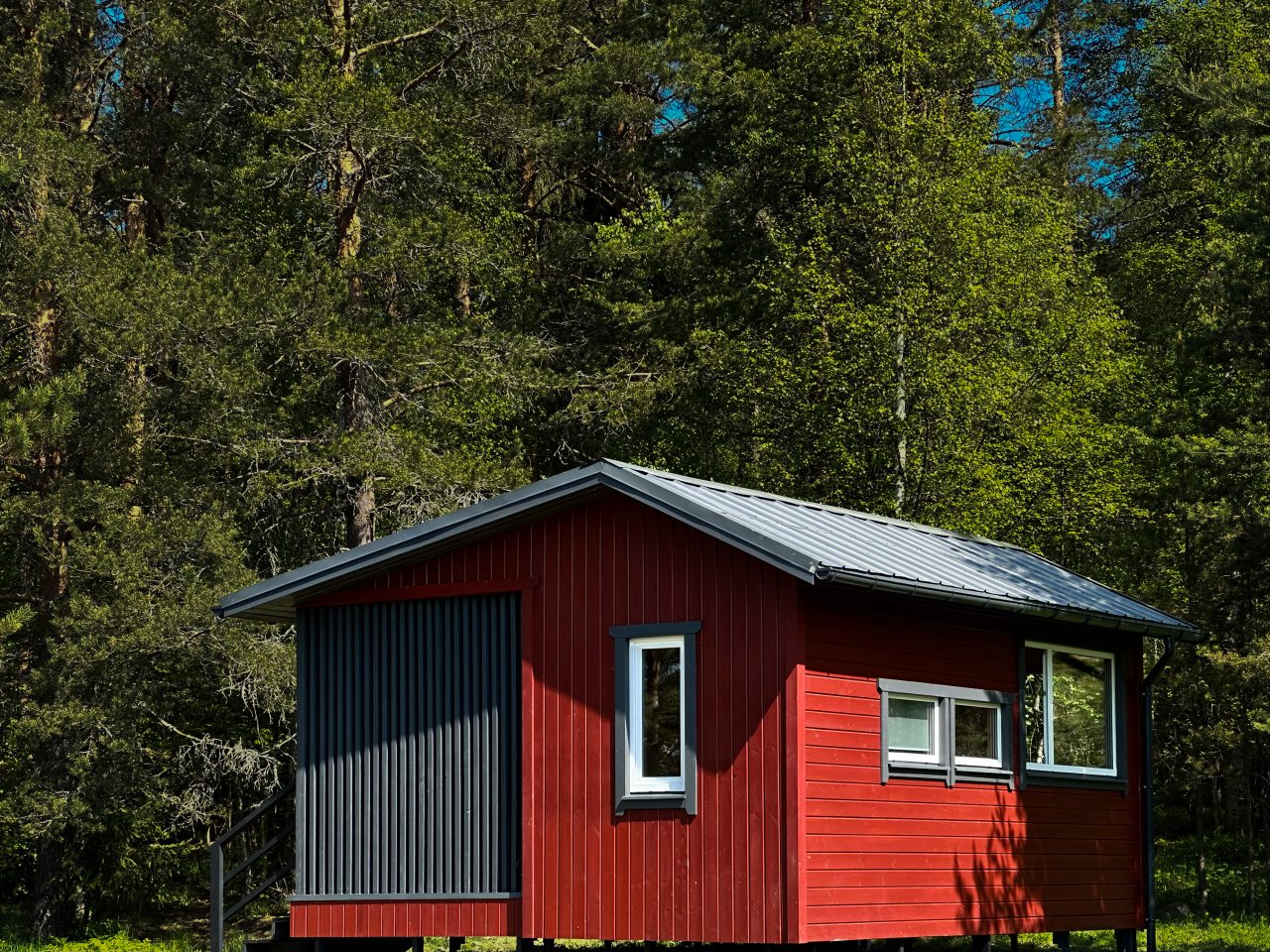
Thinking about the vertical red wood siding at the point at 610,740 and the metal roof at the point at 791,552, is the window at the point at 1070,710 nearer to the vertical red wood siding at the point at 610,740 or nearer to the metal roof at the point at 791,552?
the metal roof at the point at 791,552

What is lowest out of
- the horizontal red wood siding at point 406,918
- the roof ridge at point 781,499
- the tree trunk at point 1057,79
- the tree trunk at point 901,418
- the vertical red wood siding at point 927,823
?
the horizontal red wood siding at point 406,918

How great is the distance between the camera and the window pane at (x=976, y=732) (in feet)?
50.4

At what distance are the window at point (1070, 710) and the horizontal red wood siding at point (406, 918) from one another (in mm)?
4921

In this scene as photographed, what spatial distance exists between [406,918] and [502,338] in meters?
12.9

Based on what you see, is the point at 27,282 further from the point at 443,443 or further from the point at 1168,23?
the point at 1168,23

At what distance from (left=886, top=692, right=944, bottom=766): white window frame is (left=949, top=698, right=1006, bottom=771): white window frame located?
0.50ft

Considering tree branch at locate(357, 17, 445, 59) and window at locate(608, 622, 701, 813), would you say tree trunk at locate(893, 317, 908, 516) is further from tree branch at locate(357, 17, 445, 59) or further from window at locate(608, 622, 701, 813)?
window at locate(608, 622, 701, 813)

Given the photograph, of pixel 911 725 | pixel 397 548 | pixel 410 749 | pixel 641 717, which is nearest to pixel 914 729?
pixel 911 725

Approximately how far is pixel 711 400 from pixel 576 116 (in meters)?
6.14

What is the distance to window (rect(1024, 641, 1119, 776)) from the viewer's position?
53.4 ft

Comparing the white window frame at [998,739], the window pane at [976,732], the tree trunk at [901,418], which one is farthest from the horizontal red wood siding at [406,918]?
the tree trunk at [901,418]

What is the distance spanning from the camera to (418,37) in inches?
1099

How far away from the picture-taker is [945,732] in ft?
49.1

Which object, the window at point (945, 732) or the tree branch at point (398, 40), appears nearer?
the window at point (945, 732)
